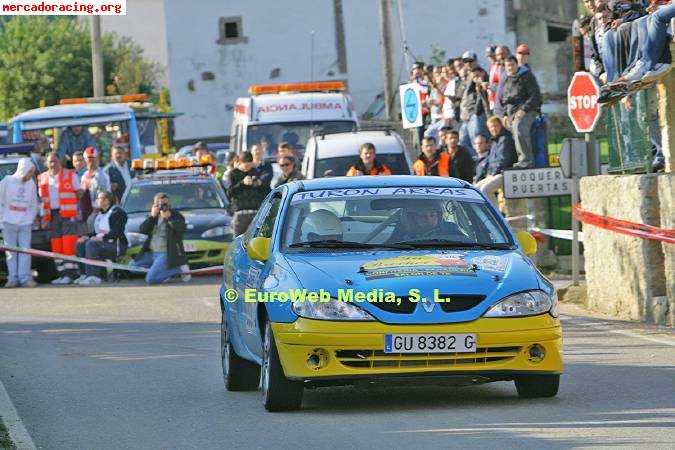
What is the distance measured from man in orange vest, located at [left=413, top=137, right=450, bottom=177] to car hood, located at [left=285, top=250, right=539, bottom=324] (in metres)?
12.9

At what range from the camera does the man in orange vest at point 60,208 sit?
2662 cm

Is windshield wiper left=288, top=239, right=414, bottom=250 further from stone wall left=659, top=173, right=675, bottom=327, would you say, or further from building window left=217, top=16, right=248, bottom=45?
building window left=217, top=16, right=248, bottom=45

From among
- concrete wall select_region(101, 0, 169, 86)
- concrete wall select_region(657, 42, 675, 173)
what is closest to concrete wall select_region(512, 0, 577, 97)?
concrete wall select_region(101, 0, 169, 86)

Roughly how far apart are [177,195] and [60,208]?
1.87 meters

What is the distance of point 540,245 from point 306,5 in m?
42.3

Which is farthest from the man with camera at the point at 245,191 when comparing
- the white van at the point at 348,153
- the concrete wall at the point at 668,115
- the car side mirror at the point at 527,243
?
the car side mirror at the point at 527,243

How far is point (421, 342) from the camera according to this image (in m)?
9.93

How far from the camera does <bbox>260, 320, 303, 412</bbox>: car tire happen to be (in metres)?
10.2

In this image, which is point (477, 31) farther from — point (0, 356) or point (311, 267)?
point (311, 267)

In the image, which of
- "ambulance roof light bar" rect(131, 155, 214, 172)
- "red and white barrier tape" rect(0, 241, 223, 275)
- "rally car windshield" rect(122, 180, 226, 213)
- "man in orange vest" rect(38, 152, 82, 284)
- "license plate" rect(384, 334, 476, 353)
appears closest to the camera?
"license plate" rect(384, 334, 476, 353)

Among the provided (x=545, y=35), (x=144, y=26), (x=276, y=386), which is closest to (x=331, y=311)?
(x=276, y=386)

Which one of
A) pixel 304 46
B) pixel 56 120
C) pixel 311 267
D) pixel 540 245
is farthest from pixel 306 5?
pixel 311 267

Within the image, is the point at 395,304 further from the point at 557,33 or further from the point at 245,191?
the point at 557,33

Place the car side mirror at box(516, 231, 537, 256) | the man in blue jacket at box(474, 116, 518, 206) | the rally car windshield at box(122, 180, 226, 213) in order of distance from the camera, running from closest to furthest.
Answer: the car side mirror at box(516, 231, 537, 256) → the man in blue jacket at box(474, 116, 518, 206) → the rally car windshield at box(122, 180, 226, 213)
